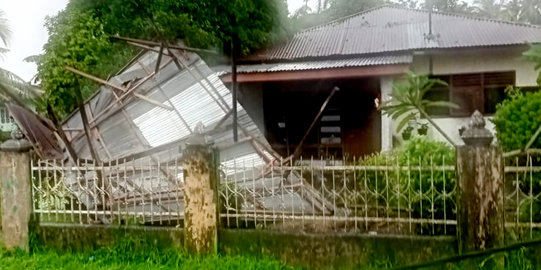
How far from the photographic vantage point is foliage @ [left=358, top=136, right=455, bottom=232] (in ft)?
6.94

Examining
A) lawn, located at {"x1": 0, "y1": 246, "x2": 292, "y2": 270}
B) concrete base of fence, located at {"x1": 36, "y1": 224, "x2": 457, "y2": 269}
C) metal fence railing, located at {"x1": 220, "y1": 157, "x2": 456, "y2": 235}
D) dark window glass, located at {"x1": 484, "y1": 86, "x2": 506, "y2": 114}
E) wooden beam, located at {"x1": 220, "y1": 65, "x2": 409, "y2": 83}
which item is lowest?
lawn, located at {"x1": 0, "y1": 246, "x2": 292, "y2": 270}

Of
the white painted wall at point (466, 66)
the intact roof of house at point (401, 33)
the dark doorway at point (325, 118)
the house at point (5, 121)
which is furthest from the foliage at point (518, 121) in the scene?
the house at point (5, 121)

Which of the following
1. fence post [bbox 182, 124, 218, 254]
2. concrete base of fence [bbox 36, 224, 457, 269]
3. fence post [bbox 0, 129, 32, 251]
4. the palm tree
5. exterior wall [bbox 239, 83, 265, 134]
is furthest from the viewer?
exterior wall [bbox 239, 83, 265, 134]

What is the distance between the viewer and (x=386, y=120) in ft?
8.81

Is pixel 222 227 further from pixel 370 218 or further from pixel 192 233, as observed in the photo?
pixel 370 218

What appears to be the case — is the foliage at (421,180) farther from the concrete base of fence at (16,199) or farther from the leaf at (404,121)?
the concrete base of fence at (16,199)

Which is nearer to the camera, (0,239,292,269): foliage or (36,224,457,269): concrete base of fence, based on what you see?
(36,224,457,269): concrete base of fence

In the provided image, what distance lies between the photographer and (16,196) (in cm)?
246

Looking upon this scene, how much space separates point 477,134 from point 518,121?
0.39 metres

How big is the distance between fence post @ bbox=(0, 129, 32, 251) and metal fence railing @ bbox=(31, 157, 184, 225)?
51 mm

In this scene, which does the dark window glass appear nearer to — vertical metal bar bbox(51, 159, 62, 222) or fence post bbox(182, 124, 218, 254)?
fence post bbox(182, 124, 218, 254)

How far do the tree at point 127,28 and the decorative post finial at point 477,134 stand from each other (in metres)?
0.93

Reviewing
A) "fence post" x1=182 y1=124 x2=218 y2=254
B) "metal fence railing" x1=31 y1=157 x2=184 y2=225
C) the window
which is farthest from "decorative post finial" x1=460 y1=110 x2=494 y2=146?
"metal fence railing" x1=31 y1=157 x2=184 y2=225

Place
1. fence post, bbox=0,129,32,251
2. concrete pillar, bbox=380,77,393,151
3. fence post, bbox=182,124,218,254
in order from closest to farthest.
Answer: fence post, bbox=182,124,218,254 < fence post, bbox=0,129,32,251 < concrete pillar, bbox=380,77,393,151
